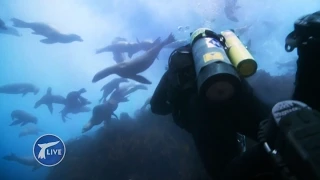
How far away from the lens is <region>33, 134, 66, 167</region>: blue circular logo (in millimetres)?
6805

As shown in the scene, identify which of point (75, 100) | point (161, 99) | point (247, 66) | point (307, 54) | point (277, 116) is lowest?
point (277, 116)

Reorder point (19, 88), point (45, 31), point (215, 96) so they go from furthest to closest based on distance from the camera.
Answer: point (19, 88) < point (45, 31) < point (215, 96)

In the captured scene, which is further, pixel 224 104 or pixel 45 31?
pixel 45 31

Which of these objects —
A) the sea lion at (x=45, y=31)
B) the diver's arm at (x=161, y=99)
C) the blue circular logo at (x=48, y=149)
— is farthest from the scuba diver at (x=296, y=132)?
the sea lion at (x=45, y=31)

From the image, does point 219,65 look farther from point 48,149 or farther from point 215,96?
point 48,149

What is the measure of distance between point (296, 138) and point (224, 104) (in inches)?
43.1

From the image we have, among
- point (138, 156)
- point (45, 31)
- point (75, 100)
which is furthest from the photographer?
point (45, 31)

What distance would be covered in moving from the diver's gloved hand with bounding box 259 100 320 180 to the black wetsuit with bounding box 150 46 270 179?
71 cm

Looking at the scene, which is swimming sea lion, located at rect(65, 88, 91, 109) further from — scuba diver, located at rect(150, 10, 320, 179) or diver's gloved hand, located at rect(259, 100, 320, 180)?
diver's gloved hand, located at rect(259, 100, 320, 180)

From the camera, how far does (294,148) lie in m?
1.39

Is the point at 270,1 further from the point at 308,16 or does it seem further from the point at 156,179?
the point at 308,16

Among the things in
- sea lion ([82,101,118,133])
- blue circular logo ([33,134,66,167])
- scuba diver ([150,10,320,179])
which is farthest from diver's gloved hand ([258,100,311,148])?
sea lion ([82,101,118,133])

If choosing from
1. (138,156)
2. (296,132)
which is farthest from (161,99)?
(138,156)

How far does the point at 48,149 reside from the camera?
7262mm
